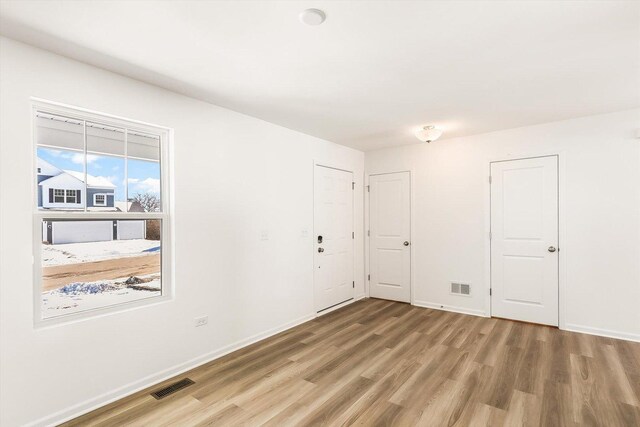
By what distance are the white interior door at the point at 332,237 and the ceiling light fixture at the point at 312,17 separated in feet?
8.96

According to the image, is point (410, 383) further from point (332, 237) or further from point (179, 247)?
point (332, 237)

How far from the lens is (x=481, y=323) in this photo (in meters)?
4.16

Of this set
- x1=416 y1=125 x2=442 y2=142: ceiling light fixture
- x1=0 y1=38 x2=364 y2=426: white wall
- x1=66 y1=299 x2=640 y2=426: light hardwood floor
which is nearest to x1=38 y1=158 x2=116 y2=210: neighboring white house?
x1=0 y1=38 x2=364 y2=426: white wall

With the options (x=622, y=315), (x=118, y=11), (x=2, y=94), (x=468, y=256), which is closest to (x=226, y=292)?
(x=2, y=94)

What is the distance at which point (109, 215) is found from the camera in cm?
254

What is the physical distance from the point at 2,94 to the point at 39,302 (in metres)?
1.38

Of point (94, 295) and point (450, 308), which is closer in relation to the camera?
point (94, 295)

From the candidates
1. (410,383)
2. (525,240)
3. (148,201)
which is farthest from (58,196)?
(525,240)

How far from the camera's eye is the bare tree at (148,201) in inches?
109

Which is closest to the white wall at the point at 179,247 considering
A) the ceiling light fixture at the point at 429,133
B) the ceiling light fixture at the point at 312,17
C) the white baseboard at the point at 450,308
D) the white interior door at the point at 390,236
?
the white interior door at the point at 390,236

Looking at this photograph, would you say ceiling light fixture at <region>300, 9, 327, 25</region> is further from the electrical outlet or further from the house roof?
the electrical outlet

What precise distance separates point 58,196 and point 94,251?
1.57 ft

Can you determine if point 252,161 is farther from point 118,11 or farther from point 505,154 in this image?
point 505,154

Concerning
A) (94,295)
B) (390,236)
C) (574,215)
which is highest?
(574,215)
